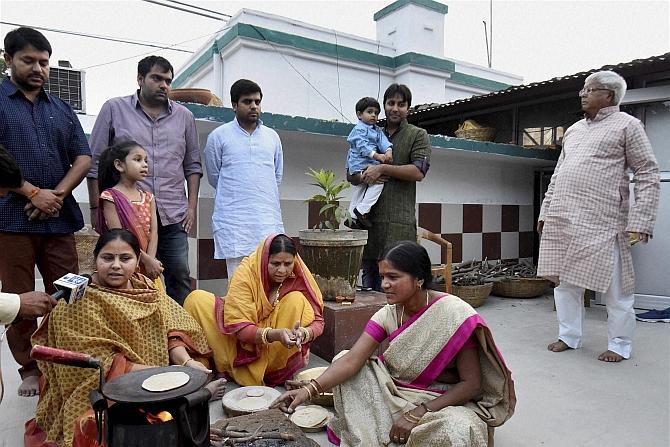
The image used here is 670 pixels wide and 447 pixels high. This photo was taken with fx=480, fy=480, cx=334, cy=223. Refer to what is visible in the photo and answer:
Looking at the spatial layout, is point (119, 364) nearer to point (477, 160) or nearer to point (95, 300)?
point (95, 300)

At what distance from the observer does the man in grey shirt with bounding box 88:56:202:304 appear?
2840mm

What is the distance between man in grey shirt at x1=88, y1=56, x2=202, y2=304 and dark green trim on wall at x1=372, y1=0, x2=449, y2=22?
235 inches

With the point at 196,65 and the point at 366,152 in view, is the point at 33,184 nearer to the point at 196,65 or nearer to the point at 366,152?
the point at 366,152

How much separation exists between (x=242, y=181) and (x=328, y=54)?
452 centimetres

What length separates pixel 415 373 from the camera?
189 centimetres

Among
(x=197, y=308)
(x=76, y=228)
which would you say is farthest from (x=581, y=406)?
(x=76, y=228)

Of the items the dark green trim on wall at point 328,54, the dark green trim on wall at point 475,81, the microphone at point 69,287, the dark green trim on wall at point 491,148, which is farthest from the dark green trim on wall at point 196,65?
the microphone at point 69,287

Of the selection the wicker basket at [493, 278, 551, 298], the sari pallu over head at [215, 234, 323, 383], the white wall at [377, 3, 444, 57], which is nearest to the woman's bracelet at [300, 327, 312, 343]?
the sari pallu over head at [215, 234, 323, 383]

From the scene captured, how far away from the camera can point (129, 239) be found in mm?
2170

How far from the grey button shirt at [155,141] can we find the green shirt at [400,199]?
4.40ft

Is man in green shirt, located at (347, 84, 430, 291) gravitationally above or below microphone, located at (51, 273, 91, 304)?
above

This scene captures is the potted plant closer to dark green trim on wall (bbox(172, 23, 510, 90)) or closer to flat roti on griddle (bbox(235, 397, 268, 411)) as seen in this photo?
flat roti on griddle (bbox(235, 397, 268, 411))

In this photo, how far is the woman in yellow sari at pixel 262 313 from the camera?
8.46ft

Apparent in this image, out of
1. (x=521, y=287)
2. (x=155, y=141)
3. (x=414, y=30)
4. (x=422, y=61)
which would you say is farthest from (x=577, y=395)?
(x=414, y=30)
